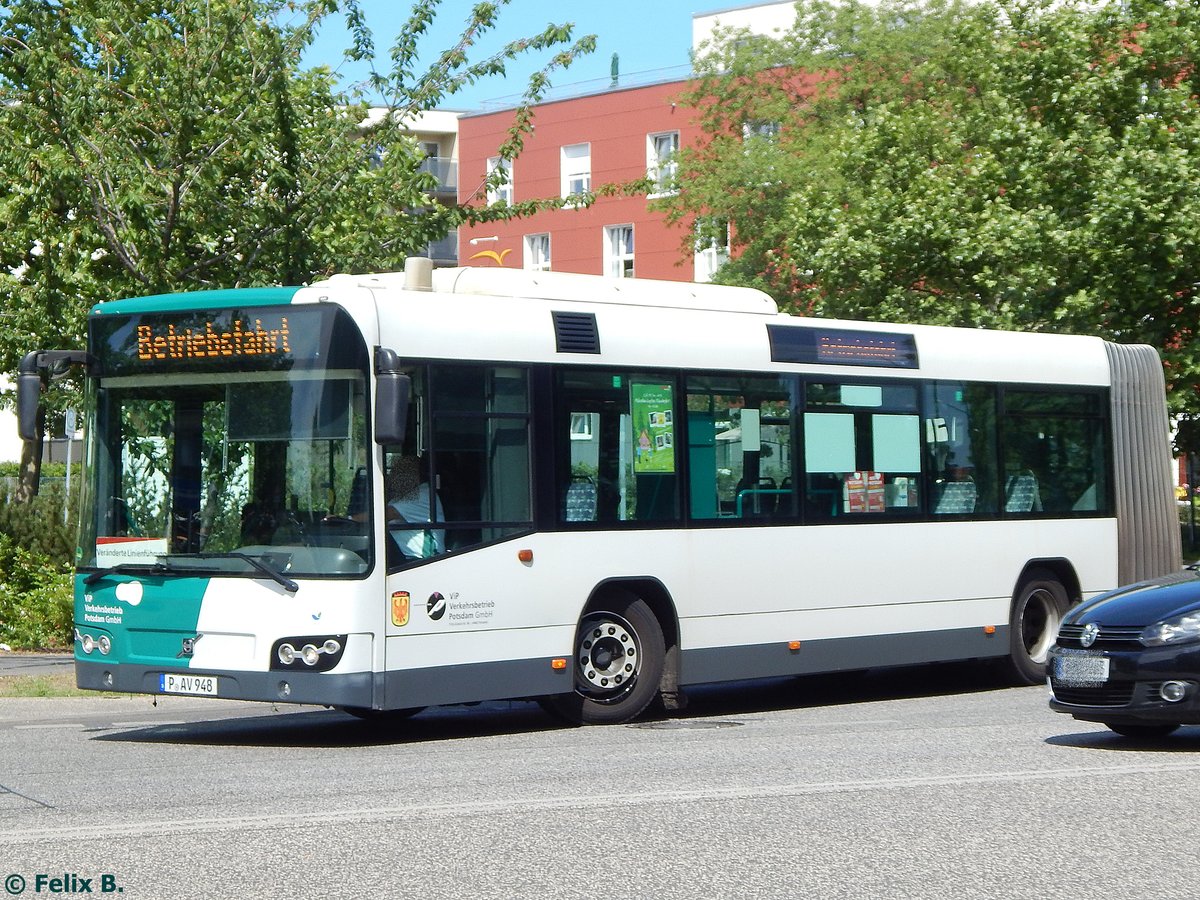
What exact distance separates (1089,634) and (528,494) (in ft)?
12.1

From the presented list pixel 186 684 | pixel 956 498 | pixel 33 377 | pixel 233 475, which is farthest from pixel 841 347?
pixel 33 377

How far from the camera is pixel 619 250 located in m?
63.6

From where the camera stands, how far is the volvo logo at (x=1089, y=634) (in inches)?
432

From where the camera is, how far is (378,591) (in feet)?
37.2

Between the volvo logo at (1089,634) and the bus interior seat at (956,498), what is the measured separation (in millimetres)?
4277

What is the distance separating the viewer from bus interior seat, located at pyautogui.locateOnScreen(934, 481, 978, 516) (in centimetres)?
1535

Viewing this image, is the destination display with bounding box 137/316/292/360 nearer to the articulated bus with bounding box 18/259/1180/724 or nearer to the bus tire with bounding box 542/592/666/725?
the articulated bus with bounding box 18/259/1180/724

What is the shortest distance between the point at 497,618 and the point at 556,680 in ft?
2.27

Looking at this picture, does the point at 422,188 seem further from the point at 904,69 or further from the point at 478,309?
the point at 904,69

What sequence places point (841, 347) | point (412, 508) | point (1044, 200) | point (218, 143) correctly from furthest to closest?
point (1044, 200), point (218, 143), point (841, 347), point (412, 508)

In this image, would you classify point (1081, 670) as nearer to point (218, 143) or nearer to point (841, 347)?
point (841, 347)

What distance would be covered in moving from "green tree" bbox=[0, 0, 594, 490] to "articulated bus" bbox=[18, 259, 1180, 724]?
537cm

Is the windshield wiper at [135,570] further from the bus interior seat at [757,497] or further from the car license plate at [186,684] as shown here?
the bus interior seat at [757,497]

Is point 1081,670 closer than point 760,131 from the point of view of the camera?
Yes
